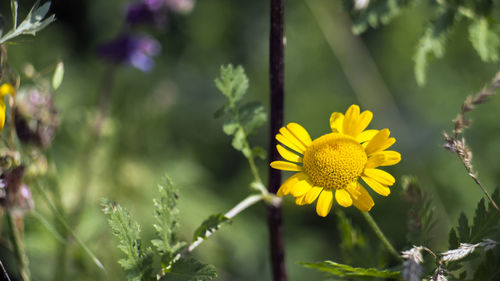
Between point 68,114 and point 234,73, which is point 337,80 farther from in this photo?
point 234,73

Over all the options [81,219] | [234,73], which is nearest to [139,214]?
[81,219]

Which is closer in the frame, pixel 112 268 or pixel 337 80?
pixel 112 268

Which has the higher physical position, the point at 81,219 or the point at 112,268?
the point at 81,219

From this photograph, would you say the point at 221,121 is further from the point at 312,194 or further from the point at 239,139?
the point at 312,194

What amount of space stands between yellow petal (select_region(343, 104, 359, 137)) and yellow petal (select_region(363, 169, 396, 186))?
0.28ft

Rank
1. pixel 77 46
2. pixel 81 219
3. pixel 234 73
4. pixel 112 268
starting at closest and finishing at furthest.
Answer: pixel 234 73, pixel 112 268, pixel 81 219, pixel 77 46

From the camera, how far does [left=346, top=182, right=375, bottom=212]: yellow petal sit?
91 centimetres

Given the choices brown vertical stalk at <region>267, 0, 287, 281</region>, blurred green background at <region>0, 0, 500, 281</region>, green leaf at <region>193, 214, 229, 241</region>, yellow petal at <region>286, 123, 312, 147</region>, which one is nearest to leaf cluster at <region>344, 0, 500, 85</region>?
brown vertical stalk at <region>267, 0, 287, 281</region>

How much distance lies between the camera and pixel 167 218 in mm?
1016

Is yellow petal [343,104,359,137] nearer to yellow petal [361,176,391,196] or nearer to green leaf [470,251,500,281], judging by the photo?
yellow petal [361,176,391,196]

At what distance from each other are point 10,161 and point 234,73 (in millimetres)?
552

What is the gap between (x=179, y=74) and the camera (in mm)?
3555

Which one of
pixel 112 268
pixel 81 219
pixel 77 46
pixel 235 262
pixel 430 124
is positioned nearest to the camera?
pixel 112 268

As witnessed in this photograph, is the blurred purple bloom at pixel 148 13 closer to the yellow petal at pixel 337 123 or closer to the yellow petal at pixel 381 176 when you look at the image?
the yellow petal at pixel 337 123
